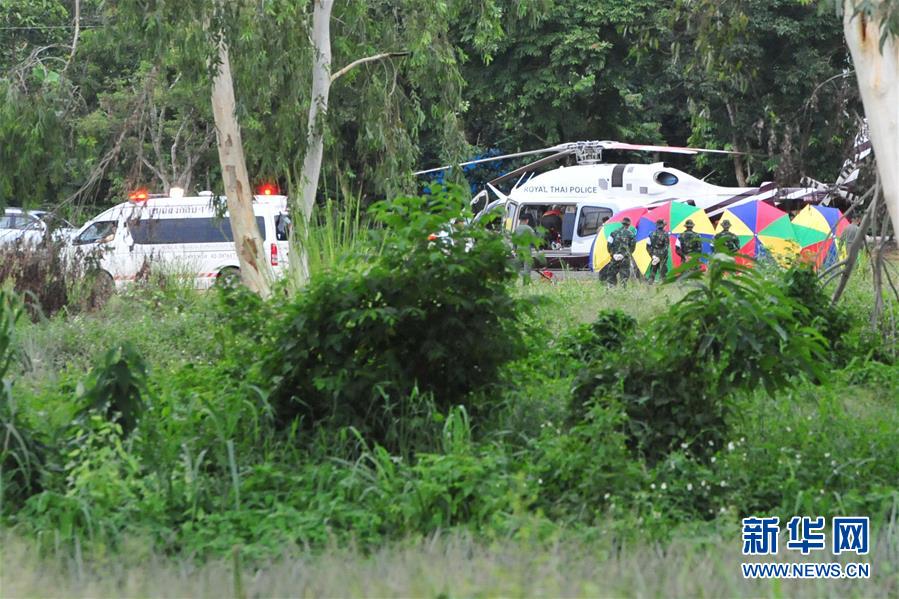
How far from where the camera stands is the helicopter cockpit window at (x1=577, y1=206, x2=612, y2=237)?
27812 mm

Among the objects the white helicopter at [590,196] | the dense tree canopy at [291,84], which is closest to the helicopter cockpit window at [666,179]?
the white helicopter at [590,196]

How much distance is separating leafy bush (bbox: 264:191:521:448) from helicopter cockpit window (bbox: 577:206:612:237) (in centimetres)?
2068

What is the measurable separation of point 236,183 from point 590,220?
553 inches

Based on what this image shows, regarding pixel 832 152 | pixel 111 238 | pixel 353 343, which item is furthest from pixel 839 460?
pixel 832 152

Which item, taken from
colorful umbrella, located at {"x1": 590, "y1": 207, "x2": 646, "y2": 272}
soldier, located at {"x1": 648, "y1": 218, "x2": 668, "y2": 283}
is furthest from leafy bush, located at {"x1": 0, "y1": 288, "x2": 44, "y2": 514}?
colorful umbrella, located at {"x1": 590, "y1": 207, "x2": 646, "y2": 272}

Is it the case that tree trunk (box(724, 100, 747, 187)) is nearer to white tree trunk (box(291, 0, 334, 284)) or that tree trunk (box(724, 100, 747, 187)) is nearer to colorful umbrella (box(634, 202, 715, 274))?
colorful umbrella (box(634, 202, 715, 274))

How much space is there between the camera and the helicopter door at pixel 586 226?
27812 millimetres

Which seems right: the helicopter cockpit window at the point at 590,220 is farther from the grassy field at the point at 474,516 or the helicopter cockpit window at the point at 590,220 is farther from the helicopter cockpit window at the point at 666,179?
the grassy field at the point at 474,516

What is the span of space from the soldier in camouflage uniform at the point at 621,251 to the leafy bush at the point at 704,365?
49.7 ft

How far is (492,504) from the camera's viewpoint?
564cm

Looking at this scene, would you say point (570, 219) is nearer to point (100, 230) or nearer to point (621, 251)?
point (621, 251)

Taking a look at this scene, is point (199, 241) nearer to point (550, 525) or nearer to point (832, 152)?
point (832, 152)

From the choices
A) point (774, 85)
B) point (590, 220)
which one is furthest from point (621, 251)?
point (774, 85)

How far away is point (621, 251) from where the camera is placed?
73.7 ft
